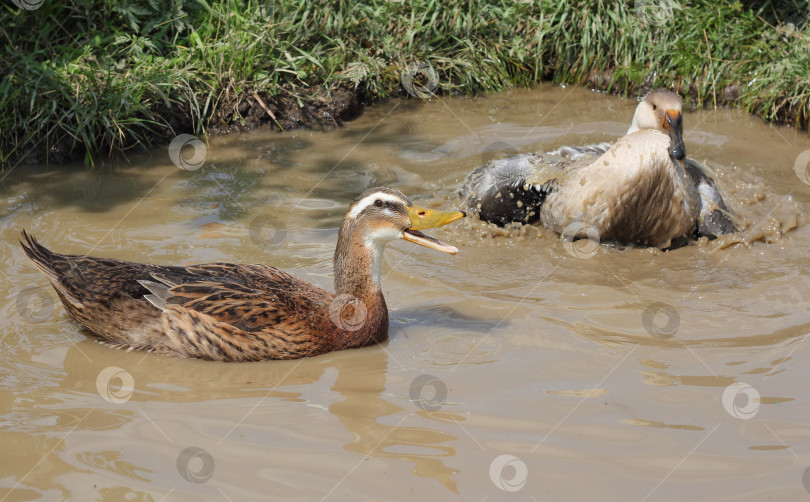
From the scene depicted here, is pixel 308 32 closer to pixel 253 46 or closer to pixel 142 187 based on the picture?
pixel 253 46

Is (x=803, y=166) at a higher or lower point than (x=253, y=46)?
lower

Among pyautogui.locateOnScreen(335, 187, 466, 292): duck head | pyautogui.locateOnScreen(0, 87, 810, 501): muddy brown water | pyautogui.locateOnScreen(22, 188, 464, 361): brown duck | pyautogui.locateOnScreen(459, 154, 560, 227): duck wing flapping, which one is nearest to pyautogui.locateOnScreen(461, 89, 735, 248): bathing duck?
pyautogui.locateOnScreen(459, 154, 560, 227): duck wing flapping

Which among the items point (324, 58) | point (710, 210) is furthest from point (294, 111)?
point (710, 210)

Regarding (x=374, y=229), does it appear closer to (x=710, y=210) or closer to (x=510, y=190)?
(x=510, y=190)

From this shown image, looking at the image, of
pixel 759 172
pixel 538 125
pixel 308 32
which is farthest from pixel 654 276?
pixel 308 32

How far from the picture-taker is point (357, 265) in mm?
4914

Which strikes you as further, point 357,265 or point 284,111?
point 284,111

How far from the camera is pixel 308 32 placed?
8469 mm

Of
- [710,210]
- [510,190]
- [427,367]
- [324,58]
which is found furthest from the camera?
[324,58]

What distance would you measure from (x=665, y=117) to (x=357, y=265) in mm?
2581

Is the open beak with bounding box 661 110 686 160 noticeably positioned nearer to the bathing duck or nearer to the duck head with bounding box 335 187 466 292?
the bathing duck

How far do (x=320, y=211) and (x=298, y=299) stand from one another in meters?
1.90

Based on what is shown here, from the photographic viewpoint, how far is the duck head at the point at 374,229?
4.79m

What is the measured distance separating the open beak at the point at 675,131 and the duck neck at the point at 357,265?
2.30 m
